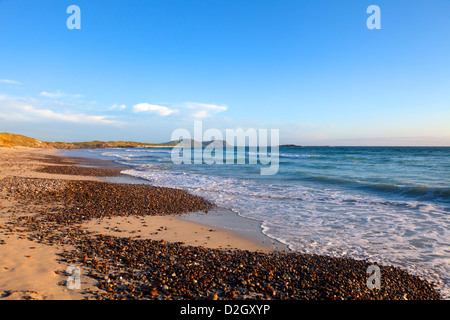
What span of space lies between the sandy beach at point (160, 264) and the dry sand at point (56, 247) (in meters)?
0.02

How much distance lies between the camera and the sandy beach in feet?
14.9

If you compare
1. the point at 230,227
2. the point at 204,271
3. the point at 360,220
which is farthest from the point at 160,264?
the point at 360,220

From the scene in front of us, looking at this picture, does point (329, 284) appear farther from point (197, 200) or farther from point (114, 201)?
point (114, 201)

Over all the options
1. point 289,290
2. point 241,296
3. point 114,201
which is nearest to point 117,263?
point 241,296

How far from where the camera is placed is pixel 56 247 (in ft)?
20.1

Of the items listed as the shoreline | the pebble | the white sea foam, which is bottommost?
the white sea foam

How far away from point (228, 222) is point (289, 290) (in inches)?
199

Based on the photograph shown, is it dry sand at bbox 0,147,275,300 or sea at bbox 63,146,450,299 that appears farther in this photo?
sea at bbox 63,146,450,299

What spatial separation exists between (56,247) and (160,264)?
106 inches

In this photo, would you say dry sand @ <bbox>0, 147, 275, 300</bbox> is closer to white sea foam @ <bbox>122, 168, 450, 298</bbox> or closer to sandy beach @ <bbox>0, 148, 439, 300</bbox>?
sandy beach @ <bbox>0, 148, 439, 300</bbox>

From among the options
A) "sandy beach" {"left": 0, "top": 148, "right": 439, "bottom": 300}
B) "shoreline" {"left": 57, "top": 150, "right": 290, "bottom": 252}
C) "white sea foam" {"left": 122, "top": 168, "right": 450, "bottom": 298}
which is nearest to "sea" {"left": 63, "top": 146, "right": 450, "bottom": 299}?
"white sea foam" {"left": 122, "top": 168, "right": 450, "bottom": 298}

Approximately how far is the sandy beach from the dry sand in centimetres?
2

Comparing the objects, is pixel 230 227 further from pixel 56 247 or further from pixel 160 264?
pixel 56 247

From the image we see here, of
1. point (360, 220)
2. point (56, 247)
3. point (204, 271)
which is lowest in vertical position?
point (360, 220)
